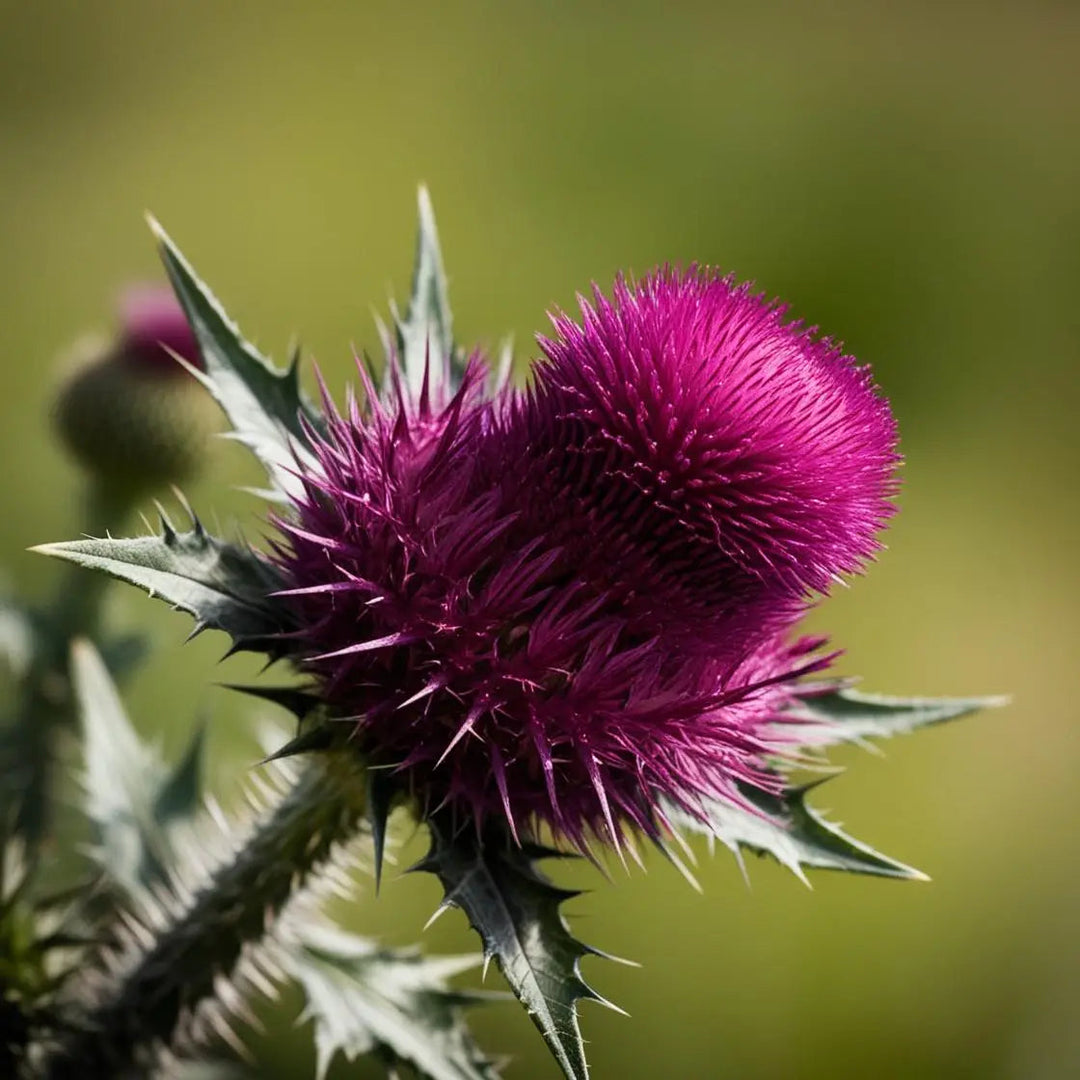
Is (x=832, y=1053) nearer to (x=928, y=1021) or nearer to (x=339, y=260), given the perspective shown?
(x=928, y=1021)

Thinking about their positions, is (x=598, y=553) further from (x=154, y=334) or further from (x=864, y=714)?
(x=154, y=334)

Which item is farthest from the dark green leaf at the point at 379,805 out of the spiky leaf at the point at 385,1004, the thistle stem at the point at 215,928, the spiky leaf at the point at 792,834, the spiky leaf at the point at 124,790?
the spiky leaf at the point at 124,790

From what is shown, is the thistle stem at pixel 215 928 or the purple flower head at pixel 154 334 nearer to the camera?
the thistle stem at pixel 215 928

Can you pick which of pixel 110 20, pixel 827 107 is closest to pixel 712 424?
pixel 110 20

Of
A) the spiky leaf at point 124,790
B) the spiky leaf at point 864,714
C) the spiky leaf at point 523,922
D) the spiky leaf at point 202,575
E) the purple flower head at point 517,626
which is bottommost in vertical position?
the spiky leaf at point 124,790

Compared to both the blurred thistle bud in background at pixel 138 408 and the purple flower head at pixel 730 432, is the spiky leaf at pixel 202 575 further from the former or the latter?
the blurred thistle bud in background at pixel 138 408

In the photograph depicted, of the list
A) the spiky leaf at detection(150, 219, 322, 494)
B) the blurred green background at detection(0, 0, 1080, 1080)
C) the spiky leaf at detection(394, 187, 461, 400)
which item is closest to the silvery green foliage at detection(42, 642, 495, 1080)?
the spiky leaf at detection(150, 219, 322, 494)

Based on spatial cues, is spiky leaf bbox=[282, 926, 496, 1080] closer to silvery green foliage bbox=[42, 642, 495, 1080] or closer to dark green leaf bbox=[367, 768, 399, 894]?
silvery green foliage bbox=[42, 642, 495, 1080]
